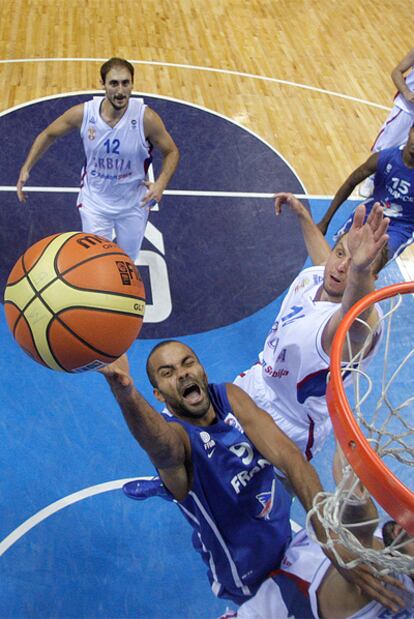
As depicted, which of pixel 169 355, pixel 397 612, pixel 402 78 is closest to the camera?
pixel 397 612

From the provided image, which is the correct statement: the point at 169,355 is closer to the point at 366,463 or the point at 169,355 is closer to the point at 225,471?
the point at 225,471

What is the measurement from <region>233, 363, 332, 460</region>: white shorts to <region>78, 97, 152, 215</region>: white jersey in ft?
6.71

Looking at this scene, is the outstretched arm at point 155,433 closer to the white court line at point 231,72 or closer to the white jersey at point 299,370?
the white jersey at point 299,370

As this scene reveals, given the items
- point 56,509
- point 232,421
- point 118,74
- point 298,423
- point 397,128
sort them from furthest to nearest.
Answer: point 397,128 < point 118,74 < point 56,509 < point 298,423 < point 232,421

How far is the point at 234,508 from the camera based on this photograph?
10.2 ft

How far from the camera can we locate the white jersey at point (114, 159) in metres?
5.25

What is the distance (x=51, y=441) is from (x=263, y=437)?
2178 mm

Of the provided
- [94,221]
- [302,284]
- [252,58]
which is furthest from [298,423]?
[252,58]

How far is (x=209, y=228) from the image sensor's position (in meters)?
6.74

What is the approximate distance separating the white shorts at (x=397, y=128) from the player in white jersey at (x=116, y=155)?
2.75m

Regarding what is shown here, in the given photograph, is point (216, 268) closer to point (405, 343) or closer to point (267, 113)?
point (405, 343)

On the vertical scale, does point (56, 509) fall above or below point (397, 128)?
below

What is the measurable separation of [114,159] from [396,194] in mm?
2172

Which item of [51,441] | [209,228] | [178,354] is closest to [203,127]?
[209,228]
